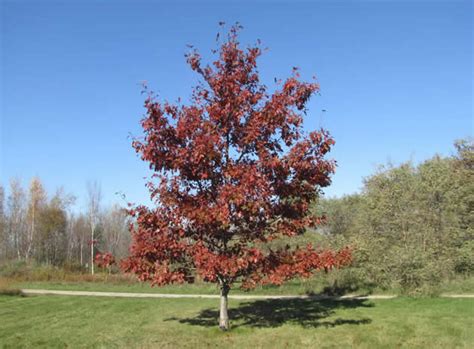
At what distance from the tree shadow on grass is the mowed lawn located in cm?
2

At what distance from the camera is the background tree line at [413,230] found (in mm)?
15312

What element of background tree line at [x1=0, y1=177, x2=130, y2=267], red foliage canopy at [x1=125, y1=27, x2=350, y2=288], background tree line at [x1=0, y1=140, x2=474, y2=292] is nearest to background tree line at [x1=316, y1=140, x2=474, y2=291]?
background tree line at [x1=0, y1=140, x2=474, y2=292]

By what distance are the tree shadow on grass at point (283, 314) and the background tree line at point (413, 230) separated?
2563 mm

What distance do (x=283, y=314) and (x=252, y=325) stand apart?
75.2 inches

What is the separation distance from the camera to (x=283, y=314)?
1143 cm

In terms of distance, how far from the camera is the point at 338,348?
24.7ft

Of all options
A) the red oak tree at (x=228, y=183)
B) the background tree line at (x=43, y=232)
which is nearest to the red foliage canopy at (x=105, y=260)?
the red oak tree at (x=228, y=183)

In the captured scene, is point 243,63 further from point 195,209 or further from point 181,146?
point 195,209

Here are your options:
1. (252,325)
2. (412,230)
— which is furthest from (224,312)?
(412,230)

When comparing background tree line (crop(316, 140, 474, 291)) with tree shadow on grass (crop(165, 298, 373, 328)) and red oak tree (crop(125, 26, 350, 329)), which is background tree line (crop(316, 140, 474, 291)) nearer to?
tree shadow on grass (crop(165, 298, 373, 328))

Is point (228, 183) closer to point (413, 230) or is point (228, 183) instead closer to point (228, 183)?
point (228, 183)

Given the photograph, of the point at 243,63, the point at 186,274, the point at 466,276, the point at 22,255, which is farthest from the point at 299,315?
the point at 22,255

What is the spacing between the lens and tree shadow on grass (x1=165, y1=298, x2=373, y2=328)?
10000mm

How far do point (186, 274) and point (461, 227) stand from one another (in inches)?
645
